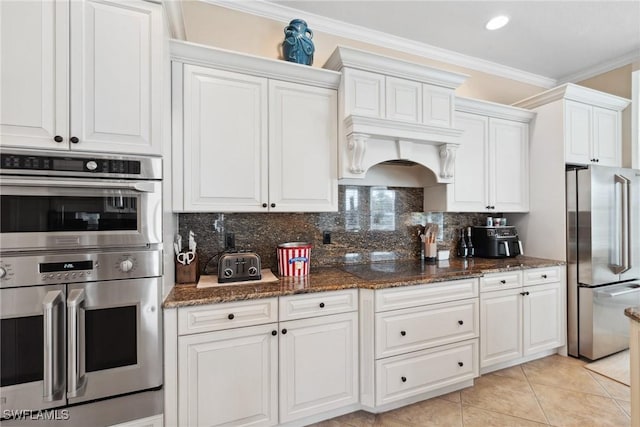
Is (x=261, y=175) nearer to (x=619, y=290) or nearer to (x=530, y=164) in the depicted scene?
(x=530, y=164)

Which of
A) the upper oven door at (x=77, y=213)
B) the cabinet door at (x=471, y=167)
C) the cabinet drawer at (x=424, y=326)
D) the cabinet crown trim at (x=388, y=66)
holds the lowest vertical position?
the cabinet drawer at (x=424, y=326)

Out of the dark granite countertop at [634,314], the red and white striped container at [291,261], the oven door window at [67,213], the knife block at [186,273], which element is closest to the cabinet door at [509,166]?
the dark granite countertop at [634,314]

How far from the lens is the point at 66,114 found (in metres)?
1.33

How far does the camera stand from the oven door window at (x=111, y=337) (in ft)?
4.48

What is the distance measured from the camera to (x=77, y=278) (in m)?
1.33

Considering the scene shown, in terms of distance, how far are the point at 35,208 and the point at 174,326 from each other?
83 centimetres

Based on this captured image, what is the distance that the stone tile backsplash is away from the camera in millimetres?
2172

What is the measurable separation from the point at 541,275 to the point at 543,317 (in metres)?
0.39

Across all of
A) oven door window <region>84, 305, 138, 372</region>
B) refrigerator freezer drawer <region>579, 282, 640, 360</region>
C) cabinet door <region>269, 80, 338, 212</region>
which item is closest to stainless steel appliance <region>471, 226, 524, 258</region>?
refrigerator freezer drawer <region>579, 282, 640, 360</region>

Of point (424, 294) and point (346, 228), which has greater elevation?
point (346, 228)

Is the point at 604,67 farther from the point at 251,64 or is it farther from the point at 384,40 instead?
the point at 251,64

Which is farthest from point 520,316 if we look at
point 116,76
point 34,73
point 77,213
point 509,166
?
point 34,73

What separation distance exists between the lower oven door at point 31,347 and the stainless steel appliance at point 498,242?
3.25 meters

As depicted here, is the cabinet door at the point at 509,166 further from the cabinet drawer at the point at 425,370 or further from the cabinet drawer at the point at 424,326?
the cabinet drawer at the point at 425,370
